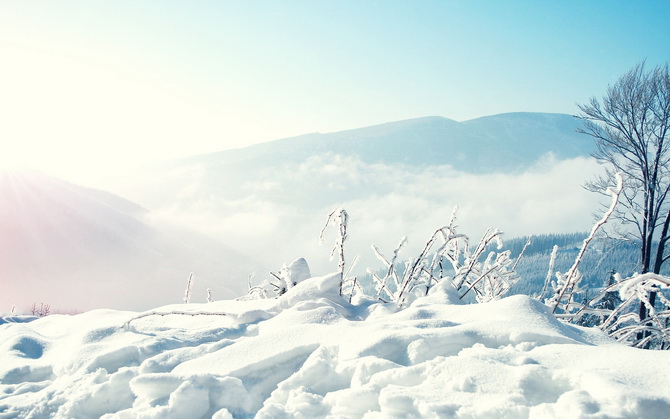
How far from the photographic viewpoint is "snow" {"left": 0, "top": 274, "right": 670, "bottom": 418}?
138 centimetres

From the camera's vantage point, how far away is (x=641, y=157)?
29.8 feet

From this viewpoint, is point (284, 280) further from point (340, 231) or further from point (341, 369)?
point (341, 369)

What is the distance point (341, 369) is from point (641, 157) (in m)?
9.94

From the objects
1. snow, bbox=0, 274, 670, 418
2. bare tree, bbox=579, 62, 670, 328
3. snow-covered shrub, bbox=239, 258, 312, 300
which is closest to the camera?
snow, bbox=0, 274, 670, 418

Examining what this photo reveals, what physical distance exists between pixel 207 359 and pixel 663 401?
170cm

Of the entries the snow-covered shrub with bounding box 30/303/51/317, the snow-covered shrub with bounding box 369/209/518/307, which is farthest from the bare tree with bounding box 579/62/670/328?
the snow-covered shrub with bounding box 30/303/51/317

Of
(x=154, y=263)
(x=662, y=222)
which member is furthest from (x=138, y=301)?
(x=662, y=222)

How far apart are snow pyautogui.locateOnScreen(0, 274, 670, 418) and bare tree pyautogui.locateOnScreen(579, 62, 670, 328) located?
27.1ft

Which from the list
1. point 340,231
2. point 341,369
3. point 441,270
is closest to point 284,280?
point 340,231

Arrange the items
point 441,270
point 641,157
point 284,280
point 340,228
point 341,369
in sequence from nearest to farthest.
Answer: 1. point 341,369
2. point 340,228
3. point 441,270
4. point 284,280
5. point 641,157

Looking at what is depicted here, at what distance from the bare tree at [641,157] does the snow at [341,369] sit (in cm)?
825

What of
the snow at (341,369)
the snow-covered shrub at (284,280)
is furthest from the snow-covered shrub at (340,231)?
the snow at (341,369)

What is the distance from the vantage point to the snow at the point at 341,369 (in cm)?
138

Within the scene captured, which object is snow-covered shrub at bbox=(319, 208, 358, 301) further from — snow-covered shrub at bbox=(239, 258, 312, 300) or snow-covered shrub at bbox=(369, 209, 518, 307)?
snow-covered shrub at bbox=(239, 258, 312, 300)
